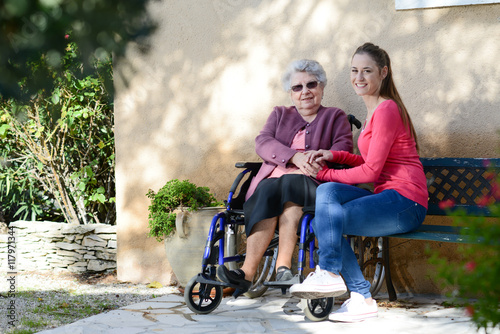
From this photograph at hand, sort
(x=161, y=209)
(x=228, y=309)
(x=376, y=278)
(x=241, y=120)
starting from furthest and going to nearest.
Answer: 1. (x=241, y=120)
2. (x=161, y=209)
3. (x=376, y=278)
4. (x=228, y=309)

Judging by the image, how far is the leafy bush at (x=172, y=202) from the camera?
3959 millimetres

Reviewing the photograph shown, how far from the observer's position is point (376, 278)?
3.72 meters

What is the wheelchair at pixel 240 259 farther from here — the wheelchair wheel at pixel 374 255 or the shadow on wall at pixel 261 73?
the shadow on wall at pixel 261 73

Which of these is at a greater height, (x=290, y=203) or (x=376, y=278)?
(x=290, y=203)

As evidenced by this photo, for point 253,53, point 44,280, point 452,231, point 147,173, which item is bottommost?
point 44,280

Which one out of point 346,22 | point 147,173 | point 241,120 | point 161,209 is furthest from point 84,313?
point 346,22

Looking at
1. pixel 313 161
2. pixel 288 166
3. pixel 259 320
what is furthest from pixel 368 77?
pixel 259 320

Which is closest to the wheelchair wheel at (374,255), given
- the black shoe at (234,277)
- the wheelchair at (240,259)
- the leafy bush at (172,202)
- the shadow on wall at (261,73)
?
the wheelchair at (240,259)

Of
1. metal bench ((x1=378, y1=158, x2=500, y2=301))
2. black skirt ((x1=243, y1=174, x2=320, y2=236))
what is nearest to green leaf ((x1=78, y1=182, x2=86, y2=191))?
black skirt ((x1=243, y1=174, x2=320, y2=236))

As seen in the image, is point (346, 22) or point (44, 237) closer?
point (346, 22)

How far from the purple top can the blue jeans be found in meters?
0.48

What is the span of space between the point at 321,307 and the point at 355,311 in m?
0.18

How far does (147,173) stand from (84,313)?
4.08 feet

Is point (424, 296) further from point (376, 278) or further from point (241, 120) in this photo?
point (241, 120)
